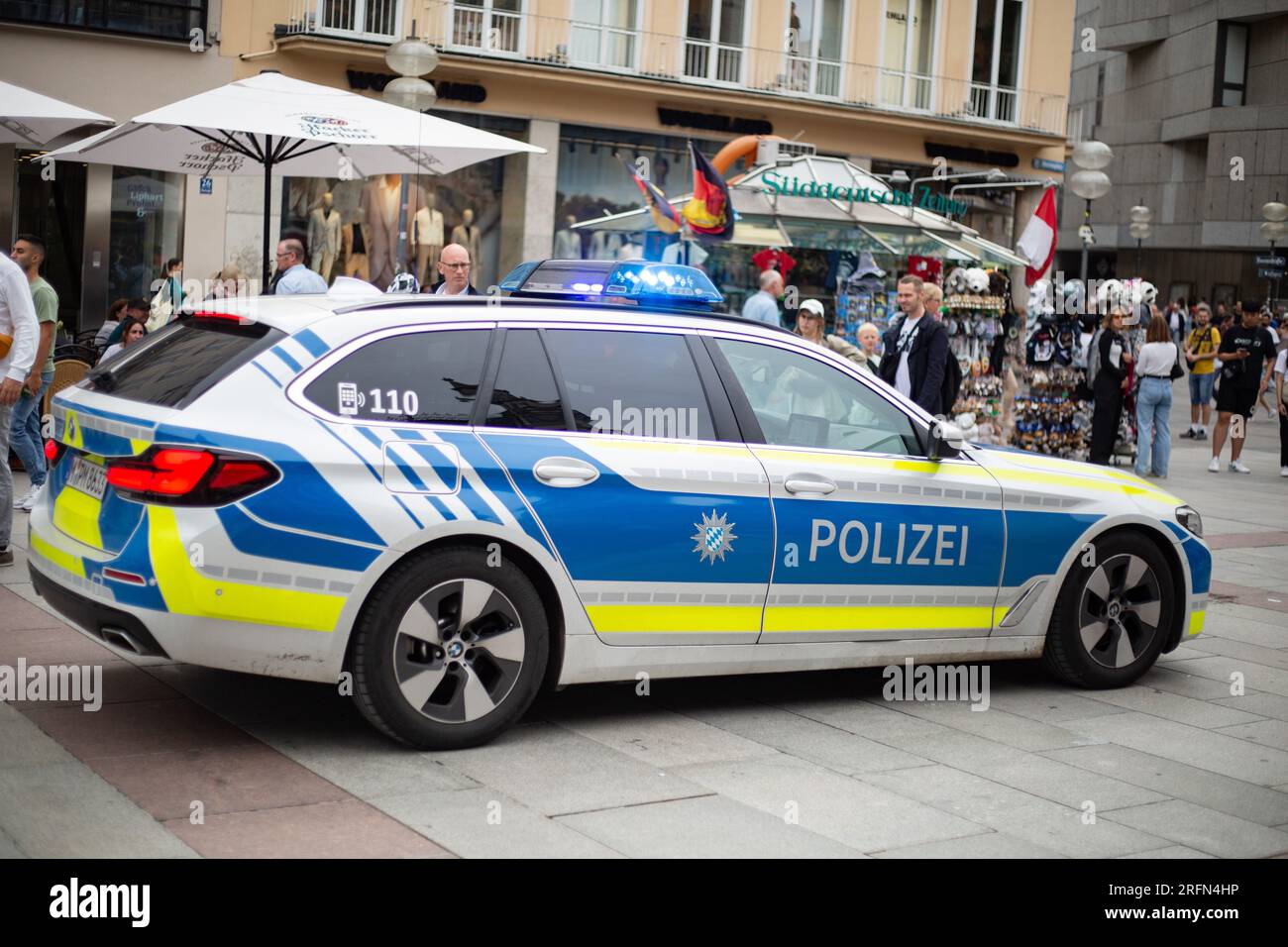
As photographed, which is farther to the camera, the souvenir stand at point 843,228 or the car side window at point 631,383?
the souvenir stand at point 843,228

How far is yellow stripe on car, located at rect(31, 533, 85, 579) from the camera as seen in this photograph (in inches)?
217

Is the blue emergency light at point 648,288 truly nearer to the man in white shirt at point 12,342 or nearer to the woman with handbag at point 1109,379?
the man in white shirt at point 12,342

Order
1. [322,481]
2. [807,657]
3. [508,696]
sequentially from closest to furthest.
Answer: [322,481] → [508,696] → [807,657]

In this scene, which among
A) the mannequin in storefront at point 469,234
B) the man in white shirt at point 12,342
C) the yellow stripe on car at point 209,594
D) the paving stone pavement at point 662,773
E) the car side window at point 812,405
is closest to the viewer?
the paving stone pavement at point 662,773

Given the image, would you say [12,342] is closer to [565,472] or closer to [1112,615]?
[565,472]

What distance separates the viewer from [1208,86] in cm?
5503

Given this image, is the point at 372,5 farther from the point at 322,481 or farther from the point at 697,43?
the point at 322,481

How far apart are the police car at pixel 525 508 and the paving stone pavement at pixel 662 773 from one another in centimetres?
30

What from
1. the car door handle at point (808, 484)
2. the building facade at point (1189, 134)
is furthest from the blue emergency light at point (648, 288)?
the building facade at point (1189, 134)

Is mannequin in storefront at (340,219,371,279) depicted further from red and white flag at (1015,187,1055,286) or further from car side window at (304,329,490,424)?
car side window at (304,329,490,424)

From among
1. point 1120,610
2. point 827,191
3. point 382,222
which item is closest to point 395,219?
point 382,222

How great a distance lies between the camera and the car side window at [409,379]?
556cm
